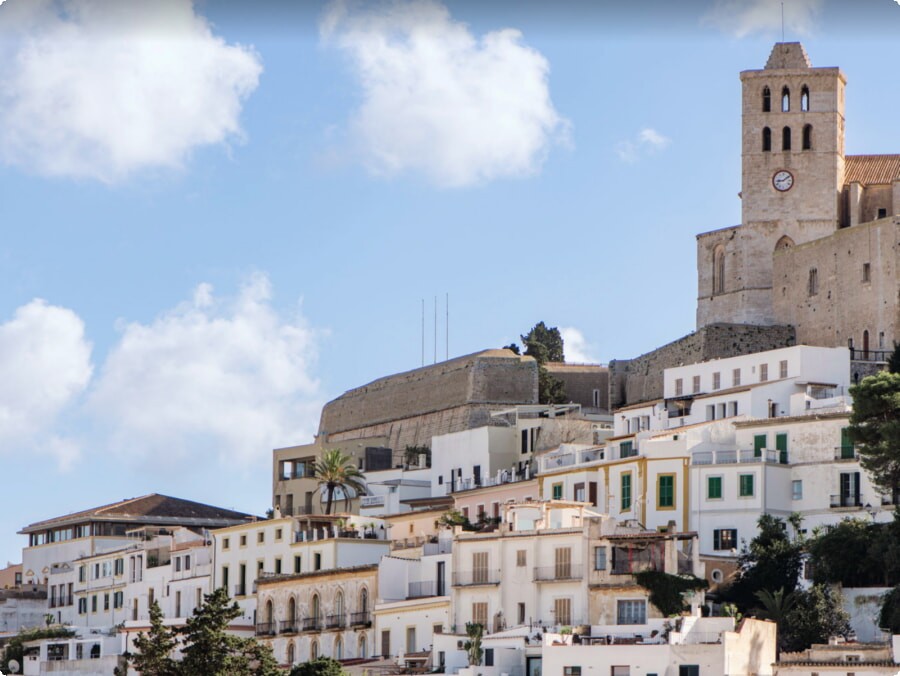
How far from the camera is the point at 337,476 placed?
72.3m

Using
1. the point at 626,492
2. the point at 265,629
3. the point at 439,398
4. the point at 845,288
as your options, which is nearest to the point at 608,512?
the point at 626,492

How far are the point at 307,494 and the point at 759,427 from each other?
23.3 metres

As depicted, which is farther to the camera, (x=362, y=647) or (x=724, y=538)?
(x=362, y=647)

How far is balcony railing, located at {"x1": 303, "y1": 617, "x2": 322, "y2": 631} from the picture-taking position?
2355 inches

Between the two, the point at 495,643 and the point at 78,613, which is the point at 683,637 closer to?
the point at 495,643

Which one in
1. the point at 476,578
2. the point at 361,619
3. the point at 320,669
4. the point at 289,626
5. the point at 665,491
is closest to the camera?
the point at 320,669

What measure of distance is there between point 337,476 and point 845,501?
67.6 ft

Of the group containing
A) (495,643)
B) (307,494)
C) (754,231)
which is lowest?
(495,643)

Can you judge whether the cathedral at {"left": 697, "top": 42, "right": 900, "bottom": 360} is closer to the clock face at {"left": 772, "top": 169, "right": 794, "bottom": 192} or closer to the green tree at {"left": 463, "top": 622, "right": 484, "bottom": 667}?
the clock face at {"left": 772, "top": 169, "right": 794, "bottom": 192}

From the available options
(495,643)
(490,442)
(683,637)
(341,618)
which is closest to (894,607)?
(683,637)

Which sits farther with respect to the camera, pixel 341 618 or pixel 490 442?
pixel 490 442

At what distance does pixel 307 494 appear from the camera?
7838 centimetres

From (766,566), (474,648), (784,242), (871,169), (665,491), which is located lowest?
(474,648)

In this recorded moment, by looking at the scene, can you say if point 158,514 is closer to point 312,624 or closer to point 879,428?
point 312,624
